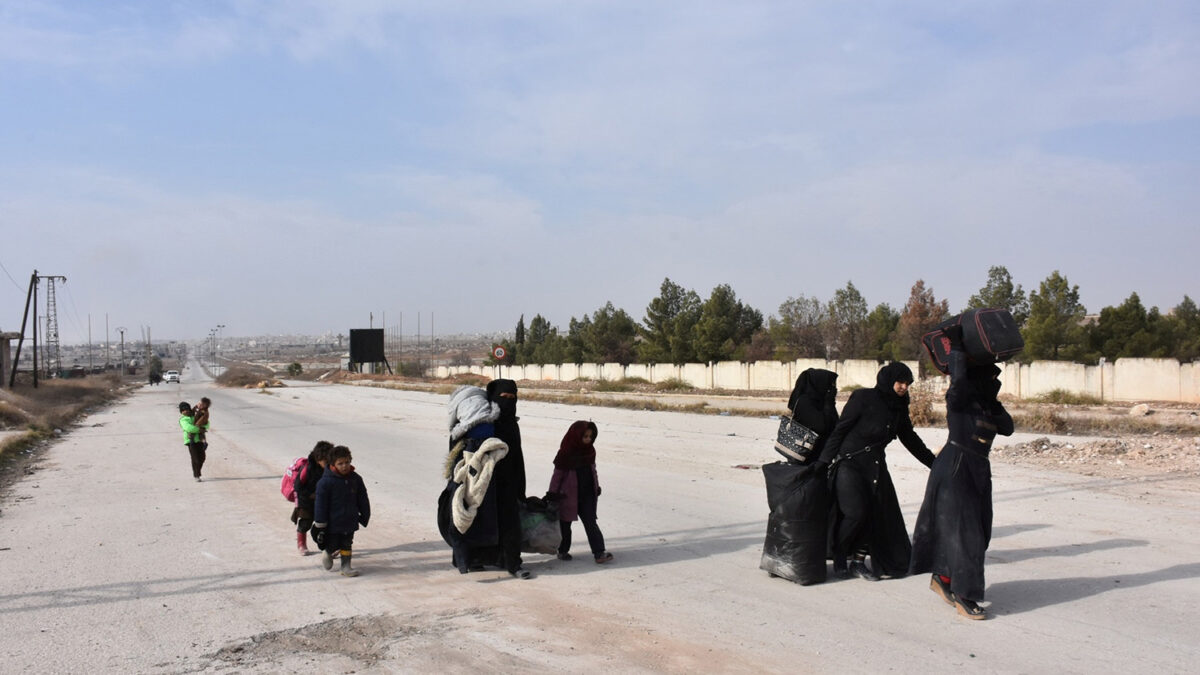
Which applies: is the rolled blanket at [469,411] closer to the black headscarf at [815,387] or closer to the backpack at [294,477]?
the backpack at [294,477]

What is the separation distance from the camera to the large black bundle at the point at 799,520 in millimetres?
6621

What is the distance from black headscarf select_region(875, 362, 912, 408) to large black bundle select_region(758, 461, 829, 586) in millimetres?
783

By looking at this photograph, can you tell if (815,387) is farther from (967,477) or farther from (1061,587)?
(1061,587)

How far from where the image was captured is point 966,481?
590 cm

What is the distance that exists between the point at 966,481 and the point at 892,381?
3.21 ft

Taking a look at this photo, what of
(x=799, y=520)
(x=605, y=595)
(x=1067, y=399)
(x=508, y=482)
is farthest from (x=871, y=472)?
(x=1067, y=399)

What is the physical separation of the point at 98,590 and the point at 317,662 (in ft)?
10.3

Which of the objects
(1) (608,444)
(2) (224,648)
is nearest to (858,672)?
(2) (224,648)

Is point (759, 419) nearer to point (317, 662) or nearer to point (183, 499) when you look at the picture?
point (183, 499)

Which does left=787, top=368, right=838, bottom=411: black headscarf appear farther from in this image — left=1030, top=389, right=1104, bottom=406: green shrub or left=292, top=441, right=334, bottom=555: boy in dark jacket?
left=1030, top=389, right=1104, bottom=406: green shrub

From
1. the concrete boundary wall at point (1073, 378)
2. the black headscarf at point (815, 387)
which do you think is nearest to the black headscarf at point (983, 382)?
the black headscarf at point (815, 387)

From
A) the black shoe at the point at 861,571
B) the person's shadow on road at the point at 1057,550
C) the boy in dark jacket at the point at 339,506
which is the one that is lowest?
the person's shadow on road at the point at 1057,550

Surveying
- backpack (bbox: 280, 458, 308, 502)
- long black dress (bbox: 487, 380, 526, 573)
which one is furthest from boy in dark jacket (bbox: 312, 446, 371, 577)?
long black dress (bbox: 487, 380, 526, 573)

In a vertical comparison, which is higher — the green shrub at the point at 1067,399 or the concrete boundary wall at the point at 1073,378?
the concrete boundary wall at the point at 1073,378
